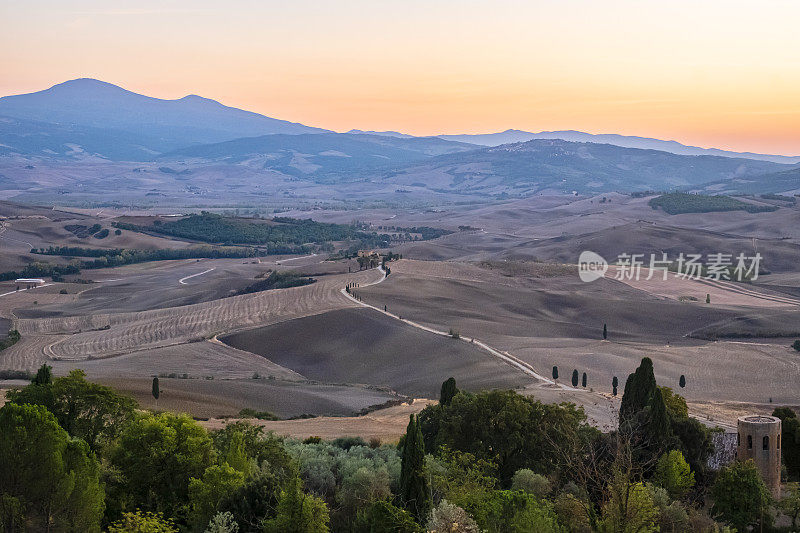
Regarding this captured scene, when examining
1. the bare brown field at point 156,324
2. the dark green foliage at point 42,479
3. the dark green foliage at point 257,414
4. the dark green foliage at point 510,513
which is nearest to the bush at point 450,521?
the dark green foliage at point 510,513

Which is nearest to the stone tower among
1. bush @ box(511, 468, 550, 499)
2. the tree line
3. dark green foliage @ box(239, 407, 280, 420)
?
the tree line

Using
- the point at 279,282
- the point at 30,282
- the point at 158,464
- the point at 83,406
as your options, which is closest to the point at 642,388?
the point at 158,464

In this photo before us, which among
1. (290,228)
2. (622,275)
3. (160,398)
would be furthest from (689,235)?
(160,398)

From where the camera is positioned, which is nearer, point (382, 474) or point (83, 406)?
point (382, 474)

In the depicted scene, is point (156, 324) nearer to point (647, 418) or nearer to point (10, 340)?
point (10, 340)

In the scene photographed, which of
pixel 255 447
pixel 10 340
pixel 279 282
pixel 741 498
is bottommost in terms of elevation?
pixel 10 340

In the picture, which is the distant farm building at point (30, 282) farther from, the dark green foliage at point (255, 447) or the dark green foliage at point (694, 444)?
the dark green foliage at point (694, 444)
